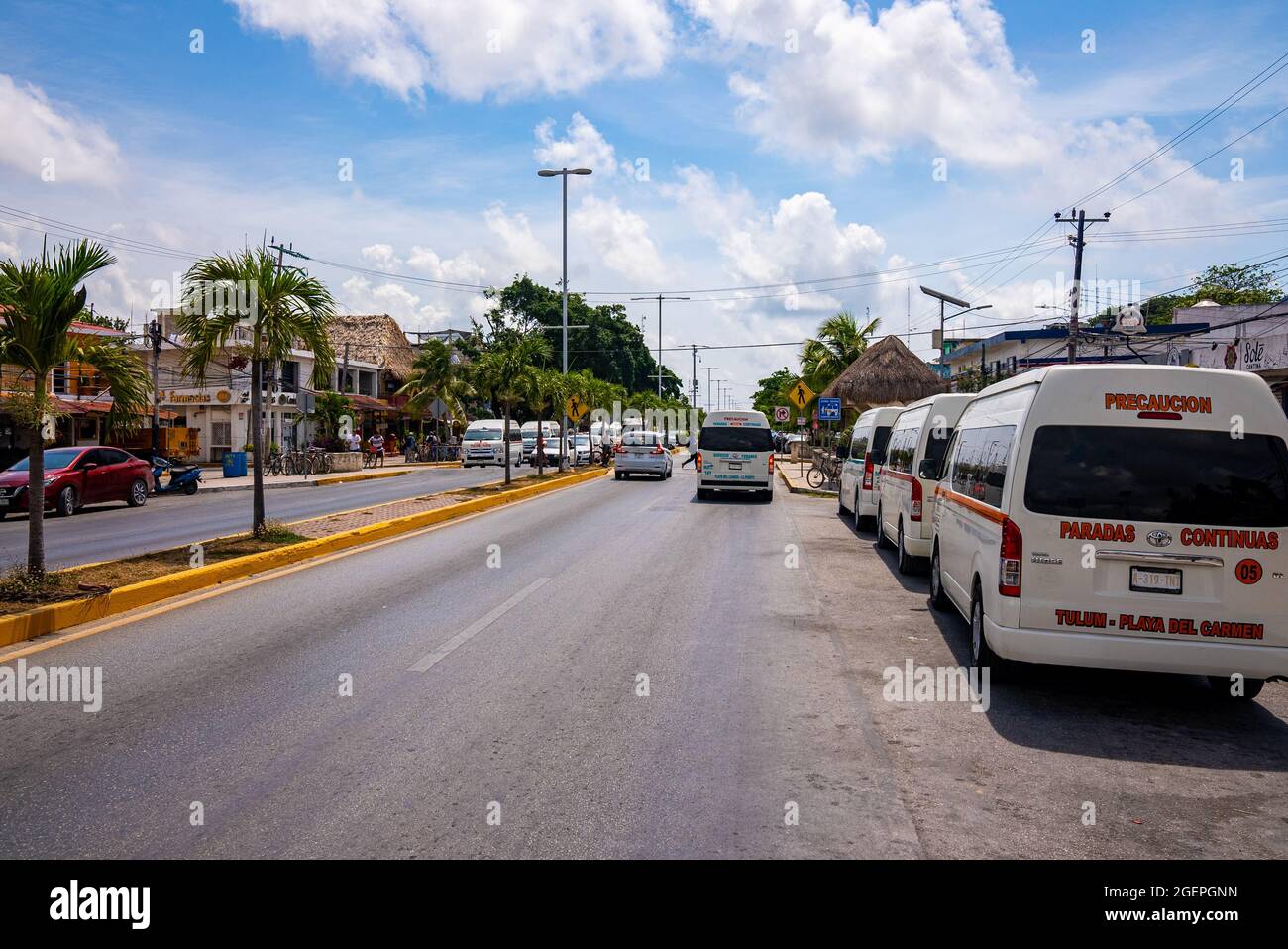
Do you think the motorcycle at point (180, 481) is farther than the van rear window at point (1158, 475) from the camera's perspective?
Yes

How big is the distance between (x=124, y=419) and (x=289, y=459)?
2689 centimetres

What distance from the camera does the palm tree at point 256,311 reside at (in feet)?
45.0

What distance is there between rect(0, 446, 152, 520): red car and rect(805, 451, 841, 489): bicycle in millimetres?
17802

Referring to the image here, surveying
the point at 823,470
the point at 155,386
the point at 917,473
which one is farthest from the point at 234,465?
the point at 917,473

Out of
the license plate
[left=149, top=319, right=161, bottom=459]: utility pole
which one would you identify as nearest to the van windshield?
[left=149, top=319, right=161, bottom=459]: utility pole

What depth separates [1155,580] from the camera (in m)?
6.38

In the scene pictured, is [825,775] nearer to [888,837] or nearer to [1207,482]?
[888,837]

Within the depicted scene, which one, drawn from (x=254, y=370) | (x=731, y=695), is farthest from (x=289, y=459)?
(x=731, y=695)

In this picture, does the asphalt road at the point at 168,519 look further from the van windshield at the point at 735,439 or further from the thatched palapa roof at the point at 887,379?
the thatched palapa roof at the point at 887,379

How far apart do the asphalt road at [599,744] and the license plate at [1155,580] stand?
863 mm

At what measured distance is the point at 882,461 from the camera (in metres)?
16.5

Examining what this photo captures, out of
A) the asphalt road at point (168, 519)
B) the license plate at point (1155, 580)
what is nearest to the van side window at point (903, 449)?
the license plate at point (1155, 580)

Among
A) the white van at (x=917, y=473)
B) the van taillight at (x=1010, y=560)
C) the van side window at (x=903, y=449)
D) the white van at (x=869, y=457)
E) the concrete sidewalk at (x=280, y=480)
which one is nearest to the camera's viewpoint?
the van taillight at (x=1010, y=560)
